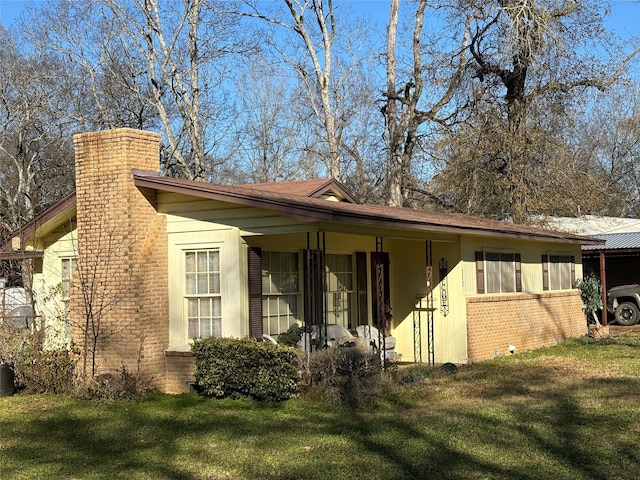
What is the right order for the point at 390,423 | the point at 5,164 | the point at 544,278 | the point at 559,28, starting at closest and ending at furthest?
the point at 390,423, the point at 544,278, the point at 559,28, the point at 5,164

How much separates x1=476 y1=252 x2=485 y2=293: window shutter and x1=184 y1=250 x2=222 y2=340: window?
19.9 ft

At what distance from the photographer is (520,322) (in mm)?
17672

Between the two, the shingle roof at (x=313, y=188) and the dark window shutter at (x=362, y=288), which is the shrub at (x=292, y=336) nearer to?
the dark window shutter at (x=362, y=288)

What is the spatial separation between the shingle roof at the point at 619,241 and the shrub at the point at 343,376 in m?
16.3

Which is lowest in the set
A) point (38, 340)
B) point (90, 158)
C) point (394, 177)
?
point (38, 340)

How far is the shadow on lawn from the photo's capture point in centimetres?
762

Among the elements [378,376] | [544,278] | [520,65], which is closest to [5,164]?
[520,65]

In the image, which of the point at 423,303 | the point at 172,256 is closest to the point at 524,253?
the point at 423,303

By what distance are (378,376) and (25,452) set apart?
5.08 m

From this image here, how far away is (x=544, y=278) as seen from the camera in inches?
763

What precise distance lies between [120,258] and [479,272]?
759 centimetres

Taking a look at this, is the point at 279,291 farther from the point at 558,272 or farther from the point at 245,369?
the point at 558,272

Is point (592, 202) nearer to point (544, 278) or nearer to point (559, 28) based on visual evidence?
point (559, 28)

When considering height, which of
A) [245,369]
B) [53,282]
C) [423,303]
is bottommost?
[245,369]
